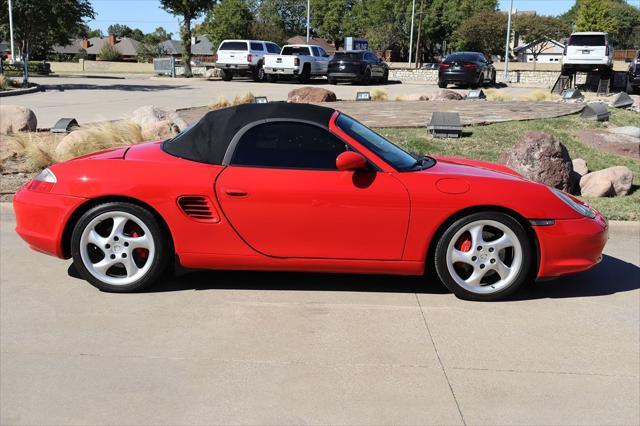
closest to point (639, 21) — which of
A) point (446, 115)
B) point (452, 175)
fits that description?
point (446, 115)

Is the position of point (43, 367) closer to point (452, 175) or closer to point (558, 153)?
point (452, 175)

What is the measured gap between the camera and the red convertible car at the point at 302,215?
4.68 m

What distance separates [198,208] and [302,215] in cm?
75

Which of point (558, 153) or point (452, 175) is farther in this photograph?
point (558, 153)

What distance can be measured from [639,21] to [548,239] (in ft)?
403

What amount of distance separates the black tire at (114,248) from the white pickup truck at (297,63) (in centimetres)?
2759

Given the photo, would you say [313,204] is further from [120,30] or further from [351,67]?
[120,30]

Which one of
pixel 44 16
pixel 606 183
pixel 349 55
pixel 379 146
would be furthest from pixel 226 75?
pixel 379 146

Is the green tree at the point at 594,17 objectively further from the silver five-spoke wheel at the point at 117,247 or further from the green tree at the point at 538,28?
the silver five-spoke wheel at the point at 117,247

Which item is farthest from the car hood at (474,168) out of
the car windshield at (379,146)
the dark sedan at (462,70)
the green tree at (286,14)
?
the green tree at (286,14)

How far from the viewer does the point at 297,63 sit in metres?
31.5

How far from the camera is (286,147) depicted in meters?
4.84

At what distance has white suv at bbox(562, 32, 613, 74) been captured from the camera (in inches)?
1099

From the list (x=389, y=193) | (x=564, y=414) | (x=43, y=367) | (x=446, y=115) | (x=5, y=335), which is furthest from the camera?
(x=446, y=115)
